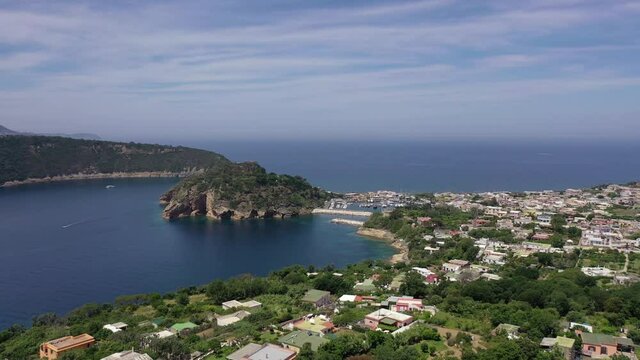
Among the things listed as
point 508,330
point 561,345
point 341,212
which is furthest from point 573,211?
point 561,345

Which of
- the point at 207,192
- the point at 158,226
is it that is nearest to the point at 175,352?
the point at 158,226

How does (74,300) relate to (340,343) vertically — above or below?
below

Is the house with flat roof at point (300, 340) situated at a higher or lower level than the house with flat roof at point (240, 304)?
higher

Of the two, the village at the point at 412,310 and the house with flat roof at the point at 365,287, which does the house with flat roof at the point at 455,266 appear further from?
the house with flat roof at the point at 365,287

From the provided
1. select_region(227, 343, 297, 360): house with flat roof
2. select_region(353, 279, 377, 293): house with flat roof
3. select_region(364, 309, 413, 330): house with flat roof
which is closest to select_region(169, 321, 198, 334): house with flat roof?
select_region(227, 343, 297, 360): house with flat roof

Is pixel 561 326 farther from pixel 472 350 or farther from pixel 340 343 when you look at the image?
pixel 340 343

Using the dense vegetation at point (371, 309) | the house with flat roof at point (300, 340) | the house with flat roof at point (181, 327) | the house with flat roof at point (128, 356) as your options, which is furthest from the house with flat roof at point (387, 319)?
the house with flat roof at point (128, 356)
